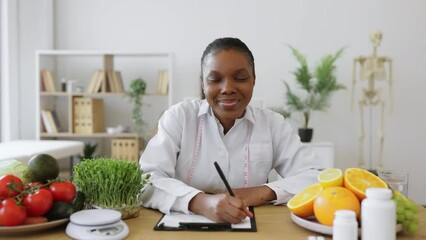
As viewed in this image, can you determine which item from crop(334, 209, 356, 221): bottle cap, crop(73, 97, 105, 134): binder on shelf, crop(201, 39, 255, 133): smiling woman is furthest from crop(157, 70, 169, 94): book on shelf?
crop(334, 209, 356, 221): bottle cap

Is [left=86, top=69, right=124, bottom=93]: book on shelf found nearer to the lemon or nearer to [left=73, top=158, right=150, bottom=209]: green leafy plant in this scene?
[left=73, top=158, right=150, bottom=209]: green leafy plant

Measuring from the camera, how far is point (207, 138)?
1688 millimetres

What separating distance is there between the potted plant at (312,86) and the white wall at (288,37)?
13.7 inches

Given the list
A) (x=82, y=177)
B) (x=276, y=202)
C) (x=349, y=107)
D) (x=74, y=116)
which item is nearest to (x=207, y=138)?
(x=276, y=202)

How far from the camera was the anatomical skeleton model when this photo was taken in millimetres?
4242

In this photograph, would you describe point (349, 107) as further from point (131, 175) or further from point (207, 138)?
point (131, 175)

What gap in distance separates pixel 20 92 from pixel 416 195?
4306 mm

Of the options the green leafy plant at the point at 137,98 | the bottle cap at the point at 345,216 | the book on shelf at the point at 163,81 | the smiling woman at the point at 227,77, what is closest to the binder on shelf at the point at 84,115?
the green leafy plant at the point at 137,98

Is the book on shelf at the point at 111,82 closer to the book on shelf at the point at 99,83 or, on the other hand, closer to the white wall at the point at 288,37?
the book on shelf at the point at 99,83

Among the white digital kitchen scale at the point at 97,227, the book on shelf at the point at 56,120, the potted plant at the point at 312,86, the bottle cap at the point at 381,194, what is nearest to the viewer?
the bottle cap at the point at 381,194

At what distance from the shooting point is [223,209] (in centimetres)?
121

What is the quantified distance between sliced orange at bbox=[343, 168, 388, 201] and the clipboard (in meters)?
→ 0.27

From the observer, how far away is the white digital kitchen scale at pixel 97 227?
3.46ft

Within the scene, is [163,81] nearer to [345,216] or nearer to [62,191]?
[62,191]
